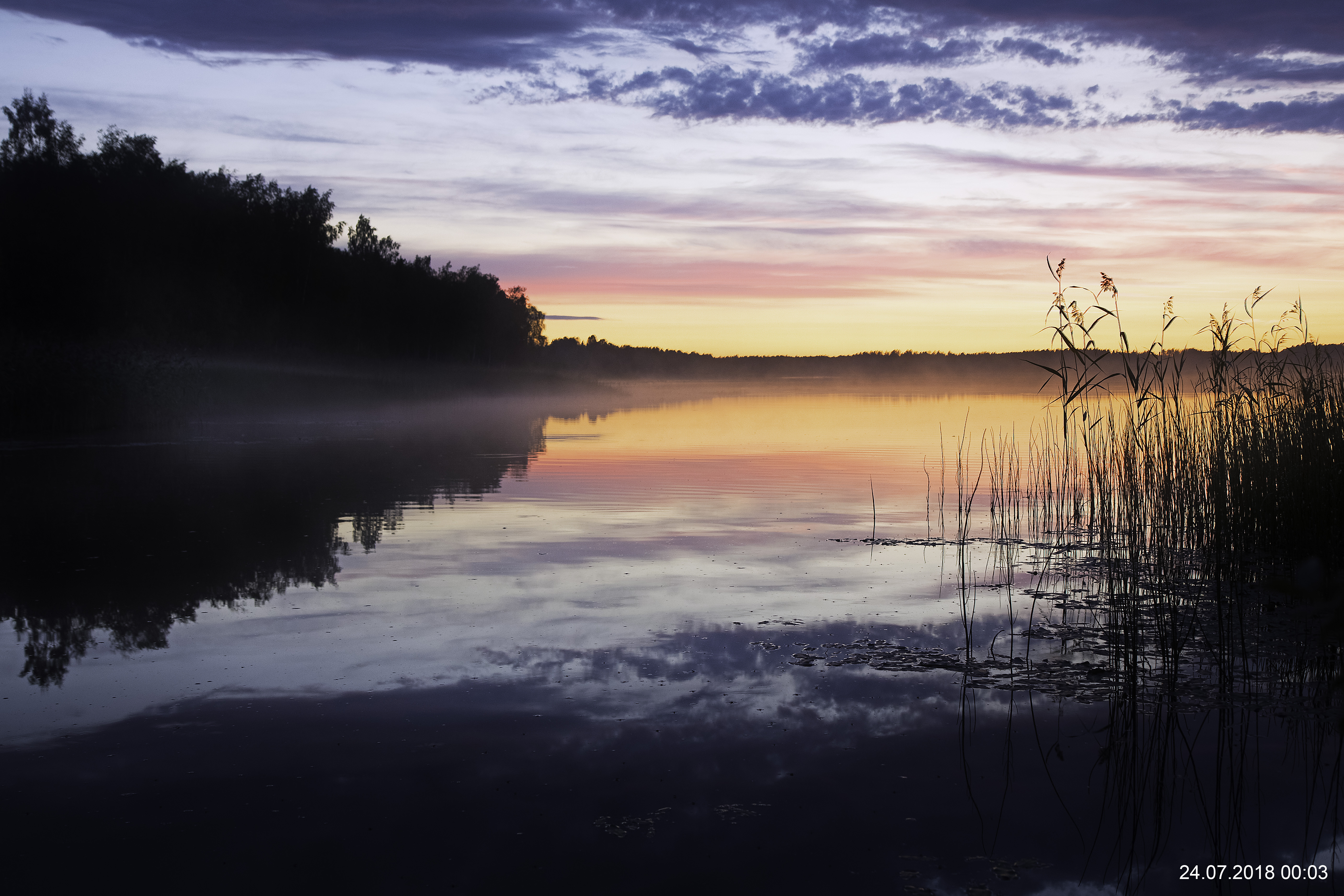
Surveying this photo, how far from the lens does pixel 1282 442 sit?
934cm

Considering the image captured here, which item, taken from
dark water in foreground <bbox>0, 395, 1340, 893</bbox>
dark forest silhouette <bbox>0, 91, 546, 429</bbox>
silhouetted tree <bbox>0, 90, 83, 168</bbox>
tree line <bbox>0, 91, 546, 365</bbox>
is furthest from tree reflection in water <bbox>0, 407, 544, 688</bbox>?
silhouetted tree <bbox>0, 90, 83, 168</bbox>

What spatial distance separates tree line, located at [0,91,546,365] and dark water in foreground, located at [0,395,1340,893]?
→ 2325 centimetres

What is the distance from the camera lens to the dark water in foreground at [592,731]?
4.16m

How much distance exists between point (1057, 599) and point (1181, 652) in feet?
5.49

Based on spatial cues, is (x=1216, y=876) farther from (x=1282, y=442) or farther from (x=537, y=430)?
(x=537, y=430)

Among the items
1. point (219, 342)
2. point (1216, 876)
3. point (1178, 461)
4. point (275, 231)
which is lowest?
point (1216, 876)

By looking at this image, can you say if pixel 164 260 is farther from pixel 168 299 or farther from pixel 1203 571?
pixel 1203 571

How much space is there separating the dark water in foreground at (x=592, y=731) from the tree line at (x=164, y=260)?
23.2 m

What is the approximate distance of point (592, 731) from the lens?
5.51m

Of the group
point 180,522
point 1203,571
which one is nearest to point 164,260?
point 180,522

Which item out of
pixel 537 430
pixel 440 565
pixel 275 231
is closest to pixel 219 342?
pixel 275 231

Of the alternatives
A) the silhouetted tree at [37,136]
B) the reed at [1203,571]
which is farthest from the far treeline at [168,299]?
the reed at [1203,571]

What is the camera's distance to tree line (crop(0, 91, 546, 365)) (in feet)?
154
